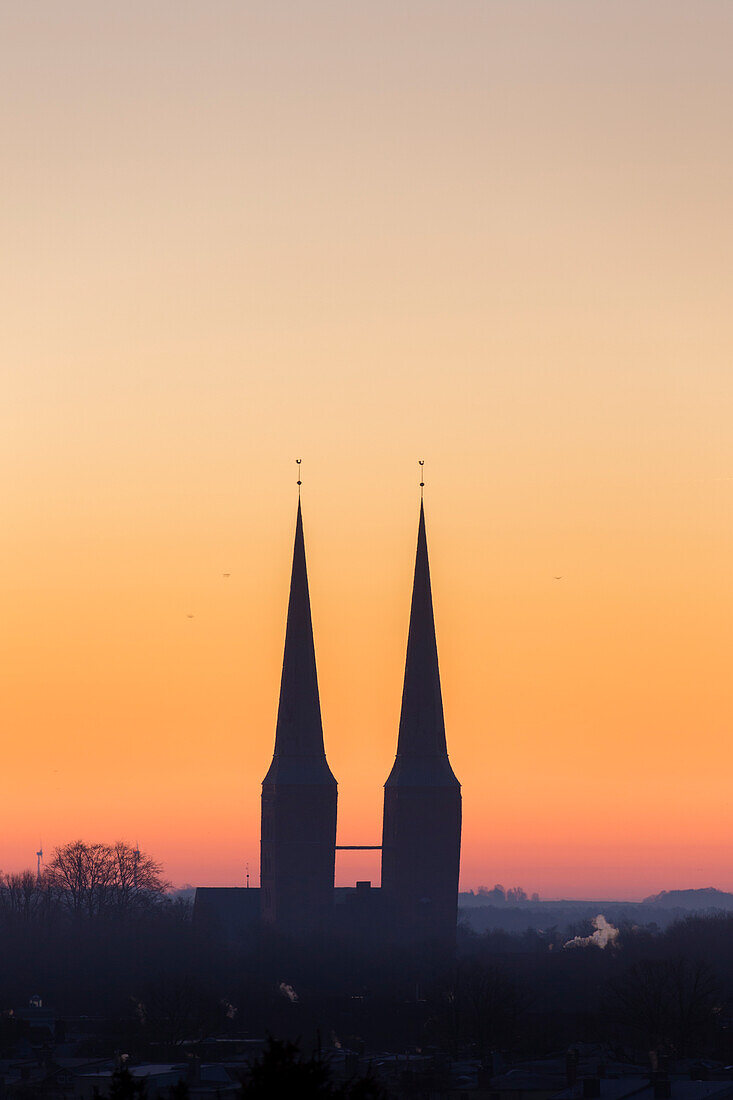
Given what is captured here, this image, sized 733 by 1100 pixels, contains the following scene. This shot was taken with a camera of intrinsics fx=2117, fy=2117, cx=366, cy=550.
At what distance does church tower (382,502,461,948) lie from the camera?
137 meters

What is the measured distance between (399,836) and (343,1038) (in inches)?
1302

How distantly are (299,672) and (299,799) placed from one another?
8.70 meters

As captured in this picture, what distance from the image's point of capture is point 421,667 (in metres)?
135

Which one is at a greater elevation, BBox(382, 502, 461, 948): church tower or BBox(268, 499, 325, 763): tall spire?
BBox(268, 499, 325, 763): tall spire

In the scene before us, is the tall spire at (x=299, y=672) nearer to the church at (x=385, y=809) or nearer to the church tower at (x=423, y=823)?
the church at (x=385, y=809)

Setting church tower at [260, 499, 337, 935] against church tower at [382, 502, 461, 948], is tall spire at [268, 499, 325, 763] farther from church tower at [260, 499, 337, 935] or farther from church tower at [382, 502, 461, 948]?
church tower at [382, 502, 461, 948]

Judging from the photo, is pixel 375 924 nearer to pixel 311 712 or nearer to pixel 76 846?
pixel 311 712

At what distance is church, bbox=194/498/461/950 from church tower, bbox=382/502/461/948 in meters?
0.07

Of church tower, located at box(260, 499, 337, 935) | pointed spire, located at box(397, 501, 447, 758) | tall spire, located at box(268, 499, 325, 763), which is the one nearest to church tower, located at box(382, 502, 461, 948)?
pointed spire, located at box(397, 501, 447, 758)

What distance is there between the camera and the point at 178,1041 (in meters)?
100

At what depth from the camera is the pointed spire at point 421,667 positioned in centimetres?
13500

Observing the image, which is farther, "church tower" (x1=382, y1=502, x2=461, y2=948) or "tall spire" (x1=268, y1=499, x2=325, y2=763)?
"church tower" (x1=382, y1=502, x2=461, y2=948)

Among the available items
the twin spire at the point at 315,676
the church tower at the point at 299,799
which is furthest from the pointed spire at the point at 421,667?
the church tower at the point at 299,799

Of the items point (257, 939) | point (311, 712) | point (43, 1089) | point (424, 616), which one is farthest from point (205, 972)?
point (43, 1089)
